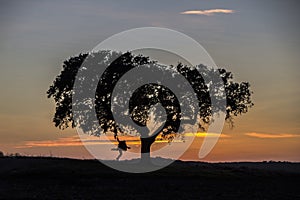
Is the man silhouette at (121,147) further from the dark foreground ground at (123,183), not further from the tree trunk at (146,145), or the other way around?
the dark foreground ground at (123,183)

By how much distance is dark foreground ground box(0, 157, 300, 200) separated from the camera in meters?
53.9

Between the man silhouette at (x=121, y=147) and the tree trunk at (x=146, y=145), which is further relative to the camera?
the man silhouette at (x=121, y=147)

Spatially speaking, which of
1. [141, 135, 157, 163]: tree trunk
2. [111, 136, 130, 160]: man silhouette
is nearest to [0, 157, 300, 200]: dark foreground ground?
[111, 136, 130, 160]: man silhouette

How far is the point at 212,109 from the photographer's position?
9556 centimetres

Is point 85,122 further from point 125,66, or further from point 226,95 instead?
point 226,95

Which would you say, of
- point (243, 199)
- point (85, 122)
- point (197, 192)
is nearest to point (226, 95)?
point (85, 122)

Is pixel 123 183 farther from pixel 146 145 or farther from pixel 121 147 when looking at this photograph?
pixel 146 145

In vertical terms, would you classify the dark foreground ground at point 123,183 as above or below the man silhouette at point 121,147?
below

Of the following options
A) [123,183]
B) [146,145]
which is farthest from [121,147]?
[123,183]

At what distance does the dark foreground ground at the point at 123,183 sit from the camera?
2124 inches

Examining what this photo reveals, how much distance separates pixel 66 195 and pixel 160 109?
4232 centimetres

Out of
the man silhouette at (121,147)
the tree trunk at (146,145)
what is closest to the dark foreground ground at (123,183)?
the man silhouette at (121,147)

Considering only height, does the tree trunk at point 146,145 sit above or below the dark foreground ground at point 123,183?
above

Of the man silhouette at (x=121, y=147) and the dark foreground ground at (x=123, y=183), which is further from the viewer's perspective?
the man silhouette at (x=121, y=147)
